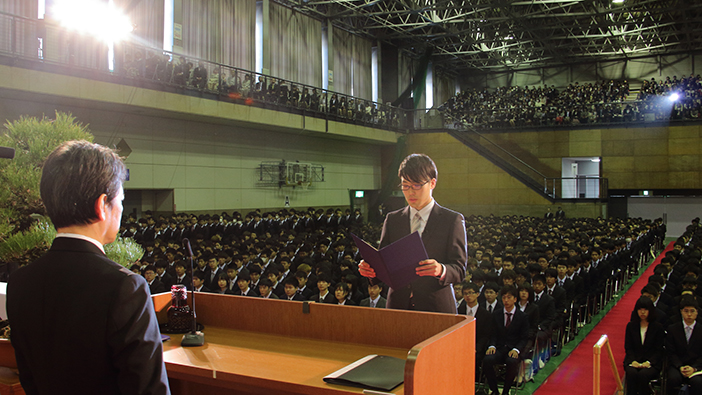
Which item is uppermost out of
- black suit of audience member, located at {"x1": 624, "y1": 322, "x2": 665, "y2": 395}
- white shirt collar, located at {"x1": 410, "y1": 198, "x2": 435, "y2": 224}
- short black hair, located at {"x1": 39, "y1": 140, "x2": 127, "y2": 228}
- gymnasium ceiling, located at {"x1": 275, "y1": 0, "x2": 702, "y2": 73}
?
gymnasium ceiling, located at {"x1": 275, "y1": 0, "x2": 702, "y2": 73}

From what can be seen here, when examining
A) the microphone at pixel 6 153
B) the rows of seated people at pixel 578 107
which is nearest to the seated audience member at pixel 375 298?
the microphone at pixel 6 153

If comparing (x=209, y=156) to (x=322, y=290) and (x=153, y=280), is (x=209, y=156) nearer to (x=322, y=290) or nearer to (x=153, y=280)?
(x=153, y=280)

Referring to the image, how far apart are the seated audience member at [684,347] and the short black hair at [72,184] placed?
5.56m

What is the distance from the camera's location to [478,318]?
247 inches

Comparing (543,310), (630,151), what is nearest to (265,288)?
(543,310)

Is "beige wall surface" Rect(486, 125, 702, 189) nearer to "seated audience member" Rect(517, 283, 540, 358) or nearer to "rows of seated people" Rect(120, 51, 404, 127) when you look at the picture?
"rows of seated people" Rect(120, 51, 404, 127)

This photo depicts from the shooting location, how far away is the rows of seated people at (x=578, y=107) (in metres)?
21.6

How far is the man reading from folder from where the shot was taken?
279 centimetres

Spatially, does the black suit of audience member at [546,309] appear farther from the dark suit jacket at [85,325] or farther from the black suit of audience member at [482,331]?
the dark suit jacket at [85,325]

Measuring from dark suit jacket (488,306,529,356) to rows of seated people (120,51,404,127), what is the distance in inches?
434

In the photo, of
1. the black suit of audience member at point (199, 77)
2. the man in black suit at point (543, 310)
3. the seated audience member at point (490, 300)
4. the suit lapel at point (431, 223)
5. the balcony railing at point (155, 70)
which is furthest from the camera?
the black suit of audience member at point (199, 77)

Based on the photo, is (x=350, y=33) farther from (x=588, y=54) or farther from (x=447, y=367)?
(x=447, y=367)

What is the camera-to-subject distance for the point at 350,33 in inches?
989

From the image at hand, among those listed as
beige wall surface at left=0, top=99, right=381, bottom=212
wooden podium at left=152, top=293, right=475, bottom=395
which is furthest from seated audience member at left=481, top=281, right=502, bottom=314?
beige wall surface at left=0, top=99, right=381, bottom=212
